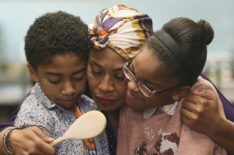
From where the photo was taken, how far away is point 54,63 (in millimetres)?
948

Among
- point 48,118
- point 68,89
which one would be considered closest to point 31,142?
point 48,118

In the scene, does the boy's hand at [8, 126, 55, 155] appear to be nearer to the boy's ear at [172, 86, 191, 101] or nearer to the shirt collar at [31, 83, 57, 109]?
the shirt collar at [31, 83, 57, 109]

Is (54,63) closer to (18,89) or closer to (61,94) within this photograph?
(61,94)

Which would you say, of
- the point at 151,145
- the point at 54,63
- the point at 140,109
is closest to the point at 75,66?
the point at 54,63

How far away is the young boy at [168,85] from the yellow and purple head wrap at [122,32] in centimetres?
6

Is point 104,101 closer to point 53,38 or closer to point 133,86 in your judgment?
point 133,86

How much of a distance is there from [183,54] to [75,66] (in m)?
0.37

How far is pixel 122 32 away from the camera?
102cm

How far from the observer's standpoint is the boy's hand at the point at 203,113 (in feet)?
3.10

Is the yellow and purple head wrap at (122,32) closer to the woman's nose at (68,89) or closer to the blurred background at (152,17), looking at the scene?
the woman's nose at (68,89)

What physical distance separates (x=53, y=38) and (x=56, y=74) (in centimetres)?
12

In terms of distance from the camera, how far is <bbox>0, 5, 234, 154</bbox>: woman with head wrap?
1.01 m

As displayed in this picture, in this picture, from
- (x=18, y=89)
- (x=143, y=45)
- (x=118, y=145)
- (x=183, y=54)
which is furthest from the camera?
(x=18, y=89)

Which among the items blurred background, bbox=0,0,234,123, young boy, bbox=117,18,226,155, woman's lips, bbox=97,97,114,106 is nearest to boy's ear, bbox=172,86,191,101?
young boy, bbox=117,18,226,155
